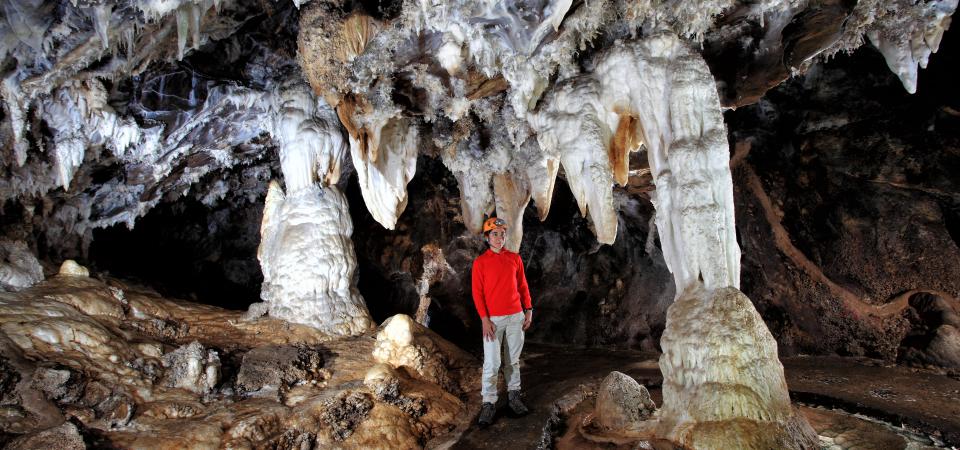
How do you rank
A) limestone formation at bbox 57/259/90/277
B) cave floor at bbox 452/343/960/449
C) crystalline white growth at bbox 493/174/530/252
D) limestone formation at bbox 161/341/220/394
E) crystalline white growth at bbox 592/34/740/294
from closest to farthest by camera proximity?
1. cave floor at bbox 452/343/960/449
2. crystalline white growth at bbox 592/34/740/294
3. limestone formation at bbox 161/341/220/394
4. limestone formation at bbox 57/259/90/277
5. crystalline white growth at bbox 493/174/530/252

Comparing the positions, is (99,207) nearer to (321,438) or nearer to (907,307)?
(321,438)

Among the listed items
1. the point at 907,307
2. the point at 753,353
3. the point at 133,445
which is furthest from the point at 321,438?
the point at 907,307

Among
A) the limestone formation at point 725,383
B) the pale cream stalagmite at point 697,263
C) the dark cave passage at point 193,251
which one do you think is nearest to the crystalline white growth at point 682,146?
the pale cream stalagmite at point 697,263

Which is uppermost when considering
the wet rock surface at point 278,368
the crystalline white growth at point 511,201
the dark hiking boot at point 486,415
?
the crystalline white growth at point 511,201

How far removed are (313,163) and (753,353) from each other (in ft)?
21.3

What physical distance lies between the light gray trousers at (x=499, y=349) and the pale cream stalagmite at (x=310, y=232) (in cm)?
323

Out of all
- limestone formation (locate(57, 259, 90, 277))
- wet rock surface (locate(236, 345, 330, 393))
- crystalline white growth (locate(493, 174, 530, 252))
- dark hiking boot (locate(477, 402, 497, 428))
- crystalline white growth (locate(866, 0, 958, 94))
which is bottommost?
dark hiking boot (locate(477, 402, 497, 428))

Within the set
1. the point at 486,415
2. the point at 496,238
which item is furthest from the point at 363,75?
the point at 486,415

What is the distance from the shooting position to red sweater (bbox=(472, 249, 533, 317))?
14.5 feet

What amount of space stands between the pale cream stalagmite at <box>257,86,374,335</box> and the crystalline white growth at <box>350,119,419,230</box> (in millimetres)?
631

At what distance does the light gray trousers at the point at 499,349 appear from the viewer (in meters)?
4.42

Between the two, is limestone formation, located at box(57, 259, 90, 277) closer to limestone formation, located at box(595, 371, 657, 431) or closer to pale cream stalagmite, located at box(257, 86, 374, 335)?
pale cream stalagmite, located at box(257, 86, 374, 335)

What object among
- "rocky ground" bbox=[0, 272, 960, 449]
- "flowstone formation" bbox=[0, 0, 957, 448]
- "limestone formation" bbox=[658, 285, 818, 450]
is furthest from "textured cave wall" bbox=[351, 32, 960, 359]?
"limestone formation" bbox=[658, 285, 818, 450]

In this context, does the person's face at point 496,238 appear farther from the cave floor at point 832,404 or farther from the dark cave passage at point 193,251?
the dark cave passage at point 193,251
